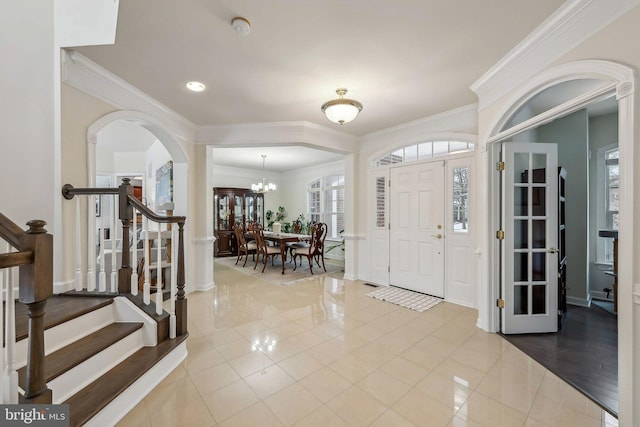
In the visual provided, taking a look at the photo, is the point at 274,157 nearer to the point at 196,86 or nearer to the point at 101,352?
the point at 196,86

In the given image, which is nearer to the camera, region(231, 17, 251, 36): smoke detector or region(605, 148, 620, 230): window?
region(231, 17, 251, 36): smoke detector

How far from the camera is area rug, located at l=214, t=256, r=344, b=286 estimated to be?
504cm

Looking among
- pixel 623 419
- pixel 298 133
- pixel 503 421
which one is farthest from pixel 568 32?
pixel 298 133

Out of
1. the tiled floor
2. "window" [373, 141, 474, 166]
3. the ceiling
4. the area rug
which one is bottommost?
the tiled floor

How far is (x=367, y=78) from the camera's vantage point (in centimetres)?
277

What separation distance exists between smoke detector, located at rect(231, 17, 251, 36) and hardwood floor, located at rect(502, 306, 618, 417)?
3.59 metres

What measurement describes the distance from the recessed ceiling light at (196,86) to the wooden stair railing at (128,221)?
1.30 metres

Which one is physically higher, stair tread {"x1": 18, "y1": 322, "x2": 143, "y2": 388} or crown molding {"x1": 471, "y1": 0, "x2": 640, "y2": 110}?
crown molding {"x1": 471, "y1": 0, "x2": 640, "y2": 110}

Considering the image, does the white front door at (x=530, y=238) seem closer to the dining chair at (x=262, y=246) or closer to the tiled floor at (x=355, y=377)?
the tiled floor at (x=355, y=377)

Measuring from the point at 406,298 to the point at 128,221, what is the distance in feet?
11.8

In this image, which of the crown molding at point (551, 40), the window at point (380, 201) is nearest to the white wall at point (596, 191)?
the crown molding at point (551, 40)

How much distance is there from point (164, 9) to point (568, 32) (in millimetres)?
2853

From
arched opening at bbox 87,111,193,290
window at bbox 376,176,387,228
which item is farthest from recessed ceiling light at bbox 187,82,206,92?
window at bbox 376,176,387,228

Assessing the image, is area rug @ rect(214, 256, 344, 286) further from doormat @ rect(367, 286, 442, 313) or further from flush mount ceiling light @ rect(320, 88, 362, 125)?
flush mount ceiling light @ rect(320, 88, 362, 125)
